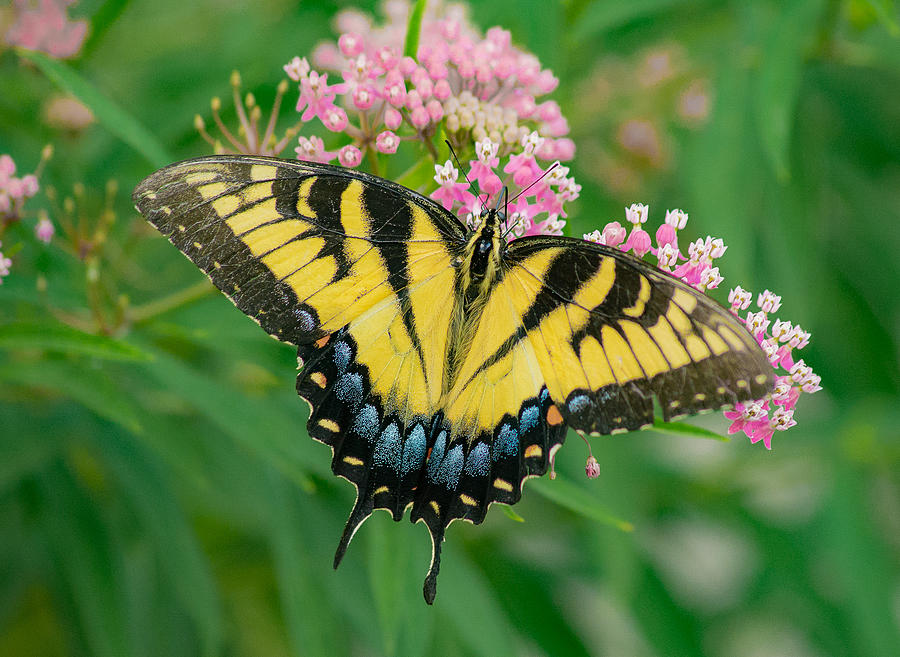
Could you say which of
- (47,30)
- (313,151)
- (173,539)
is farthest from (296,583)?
(47,30)

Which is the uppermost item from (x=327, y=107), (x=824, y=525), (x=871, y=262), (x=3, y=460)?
(x=871, y=262)

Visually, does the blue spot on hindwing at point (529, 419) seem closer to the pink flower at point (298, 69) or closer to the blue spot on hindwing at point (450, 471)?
the blue spot on hindwing at point (450, 471)

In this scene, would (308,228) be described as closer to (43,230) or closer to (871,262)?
(43,230)

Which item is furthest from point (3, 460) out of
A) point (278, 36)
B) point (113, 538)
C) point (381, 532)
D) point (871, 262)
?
point (871, 262)

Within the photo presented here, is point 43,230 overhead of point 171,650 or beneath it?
overhead

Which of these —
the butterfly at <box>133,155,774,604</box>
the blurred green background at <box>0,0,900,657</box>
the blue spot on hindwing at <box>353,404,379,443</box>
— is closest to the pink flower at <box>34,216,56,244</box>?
the blurred green background at <box>0,0,900,657</box>

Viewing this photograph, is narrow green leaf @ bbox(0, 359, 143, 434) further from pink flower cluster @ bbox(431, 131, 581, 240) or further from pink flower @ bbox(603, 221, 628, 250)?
pink flower @ bbox(603, 221, 628, 250)

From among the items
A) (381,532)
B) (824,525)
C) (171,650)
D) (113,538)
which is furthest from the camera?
(824,525)

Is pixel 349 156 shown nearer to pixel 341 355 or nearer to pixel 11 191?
pixel 341 355
